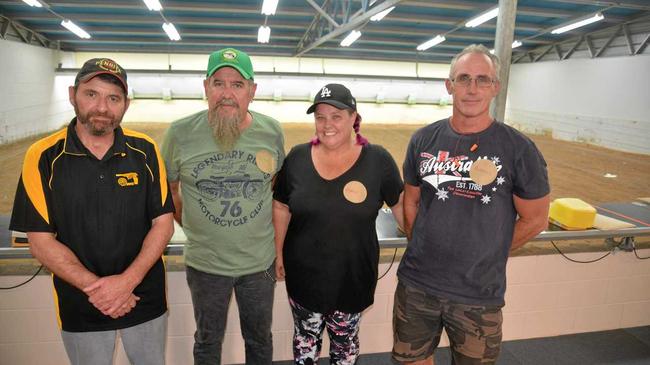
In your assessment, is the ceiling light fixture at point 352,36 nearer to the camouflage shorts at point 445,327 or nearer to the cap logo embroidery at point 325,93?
the cap logo embroidery at point 325,93

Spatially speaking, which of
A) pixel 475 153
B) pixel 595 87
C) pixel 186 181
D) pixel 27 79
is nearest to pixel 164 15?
pixel 27 79

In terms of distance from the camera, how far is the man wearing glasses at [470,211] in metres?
1.41

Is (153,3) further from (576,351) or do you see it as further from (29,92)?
(576,351)

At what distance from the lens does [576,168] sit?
747 centimetres

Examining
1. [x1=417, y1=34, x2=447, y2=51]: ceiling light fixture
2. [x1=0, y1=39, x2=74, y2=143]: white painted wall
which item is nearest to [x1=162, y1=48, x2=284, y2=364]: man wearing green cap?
[x1=0, y1=39, x2=74, y2=143]: white painted wall

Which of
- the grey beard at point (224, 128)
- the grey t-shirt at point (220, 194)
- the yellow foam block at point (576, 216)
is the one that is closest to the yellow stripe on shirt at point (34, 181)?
the grey t-shirt at point (220, 194)

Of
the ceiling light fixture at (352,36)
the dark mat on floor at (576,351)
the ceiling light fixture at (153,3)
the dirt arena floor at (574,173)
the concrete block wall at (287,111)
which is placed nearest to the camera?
the dark mat on floor at (576,351)

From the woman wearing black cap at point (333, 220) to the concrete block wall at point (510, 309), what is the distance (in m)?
0.68

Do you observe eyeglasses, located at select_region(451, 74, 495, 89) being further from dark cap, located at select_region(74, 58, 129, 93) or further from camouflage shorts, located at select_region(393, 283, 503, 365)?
dark cap, located at select_region(74, 58, 129, 93)

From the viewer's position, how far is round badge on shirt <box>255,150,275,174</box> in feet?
5.41

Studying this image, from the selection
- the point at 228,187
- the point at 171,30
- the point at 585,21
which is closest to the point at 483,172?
the point at 228,187

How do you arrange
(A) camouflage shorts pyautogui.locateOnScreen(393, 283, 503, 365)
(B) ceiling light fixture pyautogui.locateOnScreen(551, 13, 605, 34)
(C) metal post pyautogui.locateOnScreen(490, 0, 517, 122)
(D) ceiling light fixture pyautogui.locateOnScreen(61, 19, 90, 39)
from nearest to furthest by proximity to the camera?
(A) camouflage shorts pyautogui.locateOnScreen(393, 283, 503, 365), (C) metal post pyautogui.locateOnScreen(490, 0, 517, 122), (D) ceiling light fixture pyautogui.locateOnScreen(61, 19, 90, 39), (B) ceiling light fixture pyautogui.locateOnScreen(551, 13, 605, 34)

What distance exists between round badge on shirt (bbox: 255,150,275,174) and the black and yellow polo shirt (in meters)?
0.38

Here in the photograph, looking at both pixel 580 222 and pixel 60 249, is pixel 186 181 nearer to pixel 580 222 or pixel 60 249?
pixel 60 249
